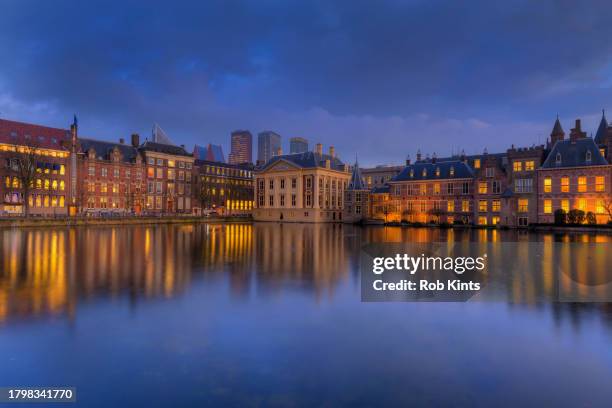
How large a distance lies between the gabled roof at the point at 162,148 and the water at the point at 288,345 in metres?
83.8

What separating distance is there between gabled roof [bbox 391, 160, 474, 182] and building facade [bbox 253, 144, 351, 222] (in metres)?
19.9

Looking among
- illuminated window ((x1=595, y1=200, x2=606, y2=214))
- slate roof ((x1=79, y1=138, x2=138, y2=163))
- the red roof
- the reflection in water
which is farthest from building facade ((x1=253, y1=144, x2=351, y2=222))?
the reflection in water

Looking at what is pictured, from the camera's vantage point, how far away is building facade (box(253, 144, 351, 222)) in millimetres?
93625

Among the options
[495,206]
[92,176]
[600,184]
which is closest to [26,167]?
[92,176]

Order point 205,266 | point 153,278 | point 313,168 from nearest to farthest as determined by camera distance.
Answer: point 153,278
point 205,266
point 313,168

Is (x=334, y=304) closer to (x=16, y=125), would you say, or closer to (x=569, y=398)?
(x=569, y=398)

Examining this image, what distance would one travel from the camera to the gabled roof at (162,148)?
310ft

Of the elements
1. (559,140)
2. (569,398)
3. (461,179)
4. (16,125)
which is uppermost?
(16,125)

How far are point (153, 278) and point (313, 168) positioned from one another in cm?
7701

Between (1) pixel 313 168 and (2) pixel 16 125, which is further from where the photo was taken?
(1) pixel 313 168

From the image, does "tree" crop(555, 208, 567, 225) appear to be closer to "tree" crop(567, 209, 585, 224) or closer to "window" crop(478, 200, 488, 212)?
"tree" crop(567, 209, 585, 224)

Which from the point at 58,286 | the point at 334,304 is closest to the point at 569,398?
the point at 334,304

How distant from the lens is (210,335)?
33.8ft

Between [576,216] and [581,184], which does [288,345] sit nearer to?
[576,216]
